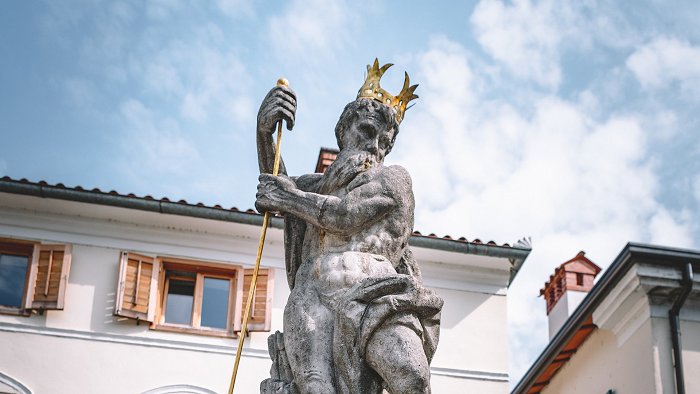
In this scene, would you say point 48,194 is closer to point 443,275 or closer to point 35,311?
point 35,311

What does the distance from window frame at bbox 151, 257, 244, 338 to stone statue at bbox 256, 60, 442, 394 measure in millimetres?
13762

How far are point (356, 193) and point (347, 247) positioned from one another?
371mm

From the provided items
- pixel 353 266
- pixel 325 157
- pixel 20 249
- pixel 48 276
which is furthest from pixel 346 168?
pixel 20 249

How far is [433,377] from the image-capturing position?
2342 cm

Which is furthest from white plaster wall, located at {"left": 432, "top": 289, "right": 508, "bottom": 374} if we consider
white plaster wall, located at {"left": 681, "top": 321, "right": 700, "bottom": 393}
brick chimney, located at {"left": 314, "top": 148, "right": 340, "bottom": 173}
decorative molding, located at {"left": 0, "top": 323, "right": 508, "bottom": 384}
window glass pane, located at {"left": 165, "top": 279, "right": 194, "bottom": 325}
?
window glass pane, located at {"left": 165, "top": 279, "right": 194, "bottom": 325}

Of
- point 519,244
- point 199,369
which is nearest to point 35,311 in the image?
point 199,369

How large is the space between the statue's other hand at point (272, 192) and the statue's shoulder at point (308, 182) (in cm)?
26

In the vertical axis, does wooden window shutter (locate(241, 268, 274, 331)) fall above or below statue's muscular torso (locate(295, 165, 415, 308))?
above

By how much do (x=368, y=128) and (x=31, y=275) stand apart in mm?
14653

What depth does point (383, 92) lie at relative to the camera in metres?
9.44

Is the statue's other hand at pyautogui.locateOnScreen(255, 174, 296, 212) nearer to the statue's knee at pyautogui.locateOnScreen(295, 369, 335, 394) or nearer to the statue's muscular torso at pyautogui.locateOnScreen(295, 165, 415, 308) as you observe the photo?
the statue's muscular torso at pyautogui.locateOnScreen(295, 165, 415, 308)

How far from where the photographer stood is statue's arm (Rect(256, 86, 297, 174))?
927 cm

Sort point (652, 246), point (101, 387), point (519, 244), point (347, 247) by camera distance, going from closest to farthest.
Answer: point (347, 247) → point (652, 246) → point (101, 387) → point (519, 244)

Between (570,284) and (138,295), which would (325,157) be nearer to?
(138,295)
